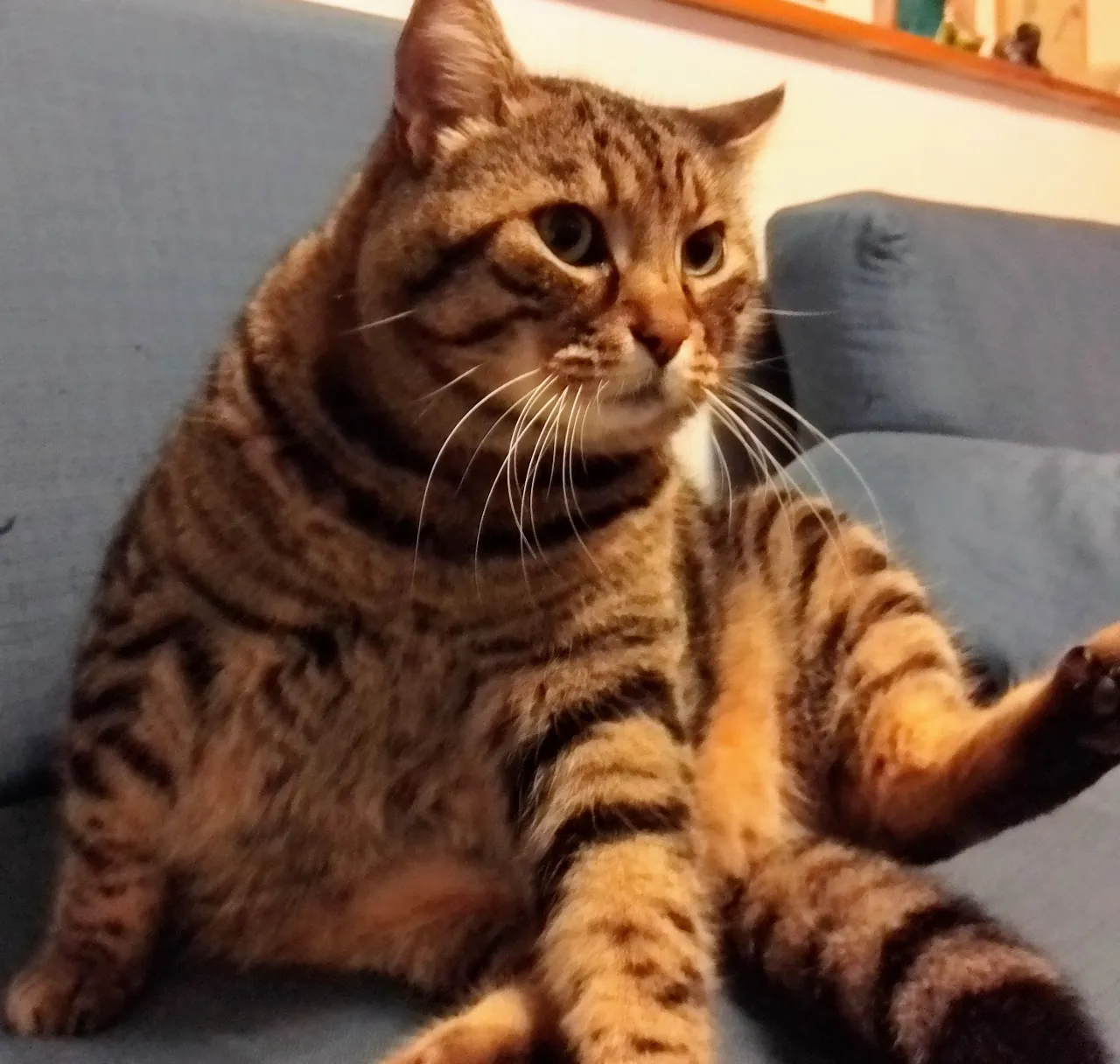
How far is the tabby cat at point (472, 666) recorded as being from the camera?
79cm

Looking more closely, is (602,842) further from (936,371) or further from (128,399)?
(936,371)

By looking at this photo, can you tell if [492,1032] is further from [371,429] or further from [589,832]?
[371,429]

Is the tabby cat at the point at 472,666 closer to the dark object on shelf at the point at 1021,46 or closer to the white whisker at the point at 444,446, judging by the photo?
the white whisker at the point at 444,446

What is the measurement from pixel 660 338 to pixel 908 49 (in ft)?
4.75

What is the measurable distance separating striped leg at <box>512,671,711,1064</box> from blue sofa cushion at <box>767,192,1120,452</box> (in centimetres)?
92

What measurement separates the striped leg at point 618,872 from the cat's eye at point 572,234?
0.30 meters

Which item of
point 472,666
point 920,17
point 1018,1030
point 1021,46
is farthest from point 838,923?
point 1021,46

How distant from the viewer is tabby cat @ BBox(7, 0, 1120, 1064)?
31.2 inches

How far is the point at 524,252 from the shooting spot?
79 centimetres

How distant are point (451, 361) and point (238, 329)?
0.77 feet

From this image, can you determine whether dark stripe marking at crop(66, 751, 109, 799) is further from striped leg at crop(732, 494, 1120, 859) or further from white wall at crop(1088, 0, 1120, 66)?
white wall at crop(1088, 0, 1120, 66)

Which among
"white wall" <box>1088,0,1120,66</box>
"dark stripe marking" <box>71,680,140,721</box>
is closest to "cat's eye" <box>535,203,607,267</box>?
"dark stripe marking" <box>71,680,140,721</box>

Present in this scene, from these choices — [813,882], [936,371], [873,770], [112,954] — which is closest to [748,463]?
[936,371]

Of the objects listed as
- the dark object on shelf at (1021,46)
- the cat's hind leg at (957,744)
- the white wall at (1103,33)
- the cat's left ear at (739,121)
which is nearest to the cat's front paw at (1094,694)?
the cat's hind leg at (957,744)
